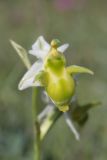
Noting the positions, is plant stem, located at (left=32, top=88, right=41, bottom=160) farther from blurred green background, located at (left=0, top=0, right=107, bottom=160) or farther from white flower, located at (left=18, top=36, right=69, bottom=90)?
blurred green background, located at (left=0, top=0, right=107, bottom=160)

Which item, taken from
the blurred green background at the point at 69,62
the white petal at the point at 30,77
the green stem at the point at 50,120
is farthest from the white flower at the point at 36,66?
the blurred green background at the point at 69,62

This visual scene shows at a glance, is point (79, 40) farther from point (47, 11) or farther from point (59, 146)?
point (59, 146)

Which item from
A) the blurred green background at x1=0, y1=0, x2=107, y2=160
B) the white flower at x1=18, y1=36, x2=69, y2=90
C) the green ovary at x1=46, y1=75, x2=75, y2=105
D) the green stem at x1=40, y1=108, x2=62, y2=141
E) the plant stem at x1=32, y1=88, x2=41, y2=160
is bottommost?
the blurred green background at x1=0, y1=0, x2=107, y2=160

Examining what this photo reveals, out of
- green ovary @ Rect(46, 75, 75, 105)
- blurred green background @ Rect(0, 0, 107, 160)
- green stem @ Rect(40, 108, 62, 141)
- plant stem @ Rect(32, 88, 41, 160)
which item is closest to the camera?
green ovary @ Rect(46, 75, 75, 105)

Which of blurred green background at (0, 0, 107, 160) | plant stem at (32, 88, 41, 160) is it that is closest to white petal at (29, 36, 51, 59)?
plant stem at (32, 88, 41, 160)

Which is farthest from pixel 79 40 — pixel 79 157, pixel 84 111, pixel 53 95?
pixel 53 95

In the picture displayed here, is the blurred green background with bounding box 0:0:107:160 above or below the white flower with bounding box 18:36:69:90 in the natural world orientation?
below

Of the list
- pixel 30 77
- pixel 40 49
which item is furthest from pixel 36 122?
pixel 40 49

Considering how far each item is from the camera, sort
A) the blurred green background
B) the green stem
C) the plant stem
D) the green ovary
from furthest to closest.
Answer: the blurred green background, the green stem, the plant stem, the green ovary
